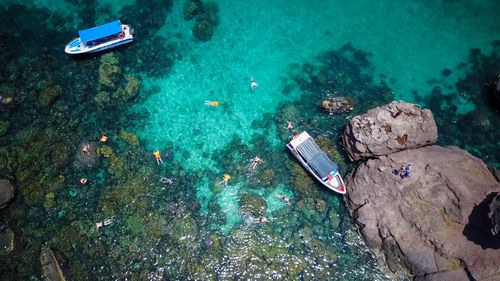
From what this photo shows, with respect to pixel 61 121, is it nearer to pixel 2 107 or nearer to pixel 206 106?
pixel 2 107

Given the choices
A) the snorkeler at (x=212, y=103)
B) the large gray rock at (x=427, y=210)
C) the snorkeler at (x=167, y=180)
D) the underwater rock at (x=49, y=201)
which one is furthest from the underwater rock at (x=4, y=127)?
the large gray rock at (x=427, y=210)

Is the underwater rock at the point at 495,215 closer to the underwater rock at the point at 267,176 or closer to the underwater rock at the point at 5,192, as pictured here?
the underwater rock at the point at 267,176

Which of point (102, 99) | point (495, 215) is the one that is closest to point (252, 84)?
point (102, 99)

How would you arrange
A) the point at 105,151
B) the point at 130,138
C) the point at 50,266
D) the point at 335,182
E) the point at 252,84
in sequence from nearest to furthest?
the point at 50,266
the point at 335,182
the point at 105,151
the point at 130,138
the point at 252,84

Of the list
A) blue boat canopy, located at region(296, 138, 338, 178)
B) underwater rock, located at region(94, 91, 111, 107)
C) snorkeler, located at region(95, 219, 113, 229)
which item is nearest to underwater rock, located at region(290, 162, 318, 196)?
blue boat canopy, located at region(296, 138, 338, 178)

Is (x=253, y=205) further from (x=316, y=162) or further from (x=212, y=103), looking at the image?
(x=212, y=103)

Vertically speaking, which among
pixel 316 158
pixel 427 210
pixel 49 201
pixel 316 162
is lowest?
pixel 49 201

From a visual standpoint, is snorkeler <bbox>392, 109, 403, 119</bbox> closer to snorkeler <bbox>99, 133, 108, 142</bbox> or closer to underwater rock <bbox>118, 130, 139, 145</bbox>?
underwater rock <bbox>118, 130, 139, 145</bbox>
